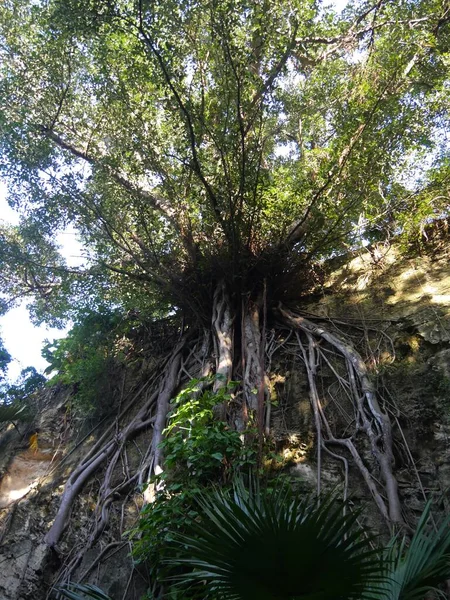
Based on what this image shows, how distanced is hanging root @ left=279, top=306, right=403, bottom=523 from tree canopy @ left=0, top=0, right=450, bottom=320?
1023 millimetres

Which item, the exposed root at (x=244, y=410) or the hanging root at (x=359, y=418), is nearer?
the hanging root at (x=359, y=418)

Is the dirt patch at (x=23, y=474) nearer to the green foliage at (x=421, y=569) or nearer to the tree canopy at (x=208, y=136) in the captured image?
the tree canopy at (x=208, y=136)

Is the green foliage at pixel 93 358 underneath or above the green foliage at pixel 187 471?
above

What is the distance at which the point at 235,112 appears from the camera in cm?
434

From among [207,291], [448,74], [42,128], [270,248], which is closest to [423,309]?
[270,248]

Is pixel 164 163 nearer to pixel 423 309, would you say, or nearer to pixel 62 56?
pixel 62 56

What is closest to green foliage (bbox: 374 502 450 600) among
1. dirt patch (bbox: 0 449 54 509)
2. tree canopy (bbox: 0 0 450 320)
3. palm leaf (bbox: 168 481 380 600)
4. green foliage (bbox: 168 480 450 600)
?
green foliage (bbox: 168 480 450 600)

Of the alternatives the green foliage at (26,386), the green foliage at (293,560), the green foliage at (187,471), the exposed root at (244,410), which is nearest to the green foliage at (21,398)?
the green foliage at (26,386)

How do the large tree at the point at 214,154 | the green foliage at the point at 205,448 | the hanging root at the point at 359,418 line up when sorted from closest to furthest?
the hanging root at the point at 359,418
the green foliage at the point at 205,448
the large tree at the point at 214,154

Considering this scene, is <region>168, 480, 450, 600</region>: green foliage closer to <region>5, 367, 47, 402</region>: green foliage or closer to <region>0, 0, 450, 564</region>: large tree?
<region>0, 0, 450, 564</region>: large tree

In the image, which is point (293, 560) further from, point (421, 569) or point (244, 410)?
point (244, 410)

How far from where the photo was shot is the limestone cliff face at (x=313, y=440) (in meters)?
3.00

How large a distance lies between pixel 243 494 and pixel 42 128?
4655 mm

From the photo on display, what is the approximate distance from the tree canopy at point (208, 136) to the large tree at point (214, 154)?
23mm
